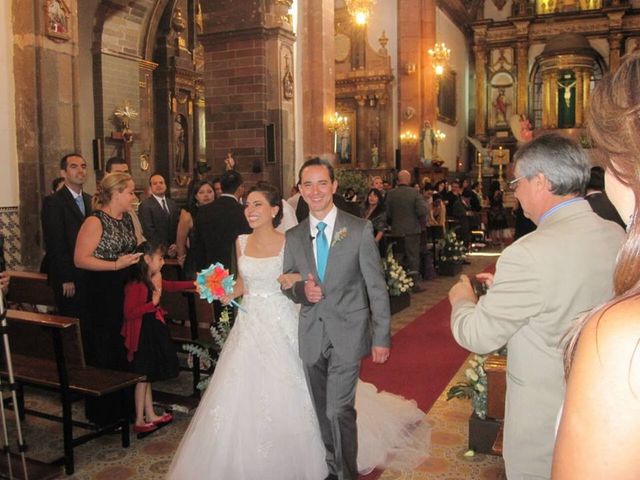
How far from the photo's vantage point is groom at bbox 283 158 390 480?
345 centimetres

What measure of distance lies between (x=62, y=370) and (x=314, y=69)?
8.70m

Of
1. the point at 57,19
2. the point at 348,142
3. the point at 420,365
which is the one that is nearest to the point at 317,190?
the point at 420,365

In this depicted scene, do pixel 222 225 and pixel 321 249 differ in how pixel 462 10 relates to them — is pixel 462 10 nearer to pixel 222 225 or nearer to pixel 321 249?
pixel 222 225

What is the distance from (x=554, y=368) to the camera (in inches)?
83.6

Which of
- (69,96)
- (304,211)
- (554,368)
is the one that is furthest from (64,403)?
(69,96)

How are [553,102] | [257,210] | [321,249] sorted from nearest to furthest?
1. [321,249]
2. [257,210]
3. [553,102]

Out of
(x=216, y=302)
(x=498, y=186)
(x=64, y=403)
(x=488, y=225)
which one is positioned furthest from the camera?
(x=498, y=186)

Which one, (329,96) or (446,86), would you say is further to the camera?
(446,86)

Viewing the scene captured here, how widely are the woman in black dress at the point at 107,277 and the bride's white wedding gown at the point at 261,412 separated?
1.03m

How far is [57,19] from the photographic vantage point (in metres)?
7.40

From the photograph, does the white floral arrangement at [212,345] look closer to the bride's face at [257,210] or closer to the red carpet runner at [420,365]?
the bride's face at [257,210]

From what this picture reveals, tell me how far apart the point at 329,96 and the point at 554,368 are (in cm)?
1035

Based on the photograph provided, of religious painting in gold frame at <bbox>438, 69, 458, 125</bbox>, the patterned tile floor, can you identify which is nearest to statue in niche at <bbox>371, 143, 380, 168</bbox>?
religious painting in gold frame at <bbox>438, 69, 458, 125</bbox>

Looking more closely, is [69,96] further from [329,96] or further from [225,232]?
[329,96]
